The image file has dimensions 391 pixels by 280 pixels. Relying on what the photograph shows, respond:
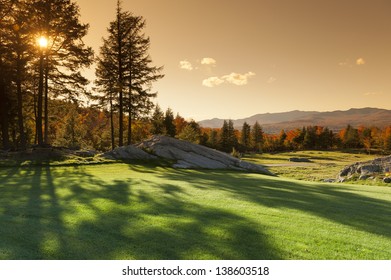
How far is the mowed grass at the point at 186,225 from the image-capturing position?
6.64 metres

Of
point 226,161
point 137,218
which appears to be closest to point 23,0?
point 226,161

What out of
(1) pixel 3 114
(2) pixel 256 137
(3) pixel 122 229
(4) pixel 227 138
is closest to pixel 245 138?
(2) pixel 256 137

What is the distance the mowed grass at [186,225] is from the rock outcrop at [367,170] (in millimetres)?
19755

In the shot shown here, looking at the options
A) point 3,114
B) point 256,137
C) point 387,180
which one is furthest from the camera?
point 256,137

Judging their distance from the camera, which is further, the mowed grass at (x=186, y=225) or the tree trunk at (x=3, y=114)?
the tree trunk at (x=3, y=114)

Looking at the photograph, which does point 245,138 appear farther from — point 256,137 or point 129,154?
point 129,154

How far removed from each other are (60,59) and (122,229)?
2661cm

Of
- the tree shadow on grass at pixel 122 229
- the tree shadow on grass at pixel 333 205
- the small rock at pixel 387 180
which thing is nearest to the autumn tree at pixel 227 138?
the small rock at pixel 387 180

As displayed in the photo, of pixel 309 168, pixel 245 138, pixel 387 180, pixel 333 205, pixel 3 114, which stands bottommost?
pixel 309 168

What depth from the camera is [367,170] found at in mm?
31891

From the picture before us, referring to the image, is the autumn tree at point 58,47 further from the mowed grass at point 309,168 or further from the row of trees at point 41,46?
the mowed grass at point 309,168

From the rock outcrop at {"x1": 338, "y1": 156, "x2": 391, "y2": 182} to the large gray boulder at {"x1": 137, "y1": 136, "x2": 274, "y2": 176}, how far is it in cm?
928

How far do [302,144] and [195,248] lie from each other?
13423 cm
